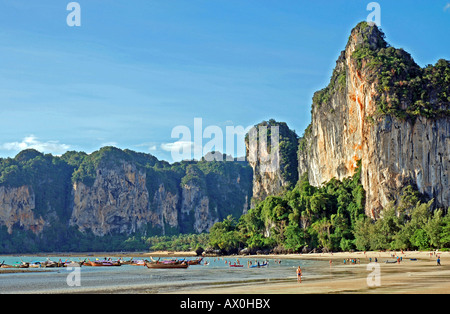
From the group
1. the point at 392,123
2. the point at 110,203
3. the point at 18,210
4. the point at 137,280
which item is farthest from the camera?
the point at 110,203

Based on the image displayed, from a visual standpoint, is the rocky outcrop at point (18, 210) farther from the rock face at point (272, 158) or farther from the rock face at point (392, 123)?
the rock face at point (392, 123)

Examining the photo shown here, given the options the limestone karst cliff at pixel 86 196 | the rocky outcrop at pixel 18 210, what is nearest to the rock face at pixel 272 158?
the limestone karst cliff at pixel 86 196

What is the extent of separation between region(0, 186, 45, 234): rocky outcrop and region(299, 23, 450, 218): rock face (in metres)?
Answer: 116

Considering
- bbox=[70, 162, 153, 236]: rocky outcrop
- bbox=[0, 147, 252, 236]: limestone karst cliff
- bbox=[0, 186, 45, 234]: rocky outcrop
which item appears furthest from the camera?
bbox=[70, 162, 153, 236]: rocky outcrop

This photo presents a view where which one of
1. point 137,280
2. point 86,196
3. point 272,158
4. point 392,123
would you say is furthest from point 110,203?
point 137,280

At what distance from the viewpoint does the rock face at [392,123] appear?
80.6 meters

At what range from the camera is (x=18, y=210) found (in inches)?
6831

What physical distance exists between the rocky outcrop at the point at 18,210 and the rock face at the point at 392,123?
116 metres

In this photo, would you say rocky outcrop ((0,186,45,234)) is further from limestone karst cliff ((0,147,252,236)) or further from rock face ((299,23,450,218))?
rock face ((299,23,450,218))

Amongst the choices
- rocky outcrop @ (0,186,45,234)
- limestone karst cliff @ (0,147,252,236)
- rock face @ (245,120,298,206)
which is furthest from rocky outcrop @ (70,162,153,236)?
rock face @ (245,120,298,206)

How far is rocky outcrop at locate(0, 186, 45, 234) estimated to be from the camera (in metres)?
171

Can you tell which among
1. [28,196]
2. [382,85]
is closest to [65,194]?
[28,196]

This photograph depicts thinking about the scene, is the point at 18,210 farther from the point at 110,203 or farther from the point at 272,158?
the point at 272,158

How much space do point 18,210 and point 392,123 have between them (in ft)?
435
